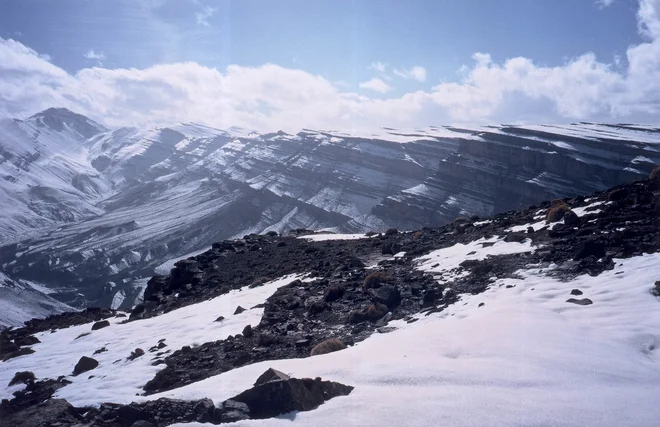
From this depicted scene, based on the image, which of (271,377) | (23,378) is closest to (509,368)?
(271,377)

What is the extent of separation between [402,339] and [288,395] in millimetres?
3325

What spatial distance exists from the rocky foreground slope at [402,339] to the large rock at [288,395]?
0.02 metres

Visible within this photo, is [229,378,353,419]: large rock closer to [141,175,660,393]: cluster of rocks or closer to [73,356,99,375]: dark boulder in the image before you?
[141,175,660,393]: cluster of rocks

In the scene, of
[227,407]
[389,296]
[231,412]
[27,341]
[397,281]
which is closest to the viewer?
[231,412]

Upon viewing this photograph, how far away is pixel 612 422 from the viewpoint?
558 centimetres

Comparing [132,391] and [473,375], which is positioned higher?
[473,375]

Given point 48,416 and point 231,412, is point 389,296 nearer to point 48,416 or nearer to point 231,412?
point 231,412

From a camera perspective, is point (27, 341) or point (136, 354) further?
point (27, 341)

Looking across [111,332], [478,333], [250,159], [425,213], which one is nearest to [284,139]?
→ [250,159]

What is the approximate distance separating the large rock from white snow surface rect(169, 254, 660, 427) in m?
0.18

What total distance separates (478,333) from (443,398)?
8.23 ft

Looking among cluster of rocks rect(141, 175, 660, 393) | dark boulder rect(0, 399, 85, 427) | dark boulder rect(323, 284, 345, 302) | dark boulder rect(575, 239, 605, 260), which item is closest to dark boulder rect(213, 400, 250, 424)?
dark boulder rect(0, 399, 85, 427)

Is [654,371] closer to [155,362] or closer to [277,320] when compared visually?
[277,320]

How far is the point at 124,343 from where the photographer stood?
15656 mm
